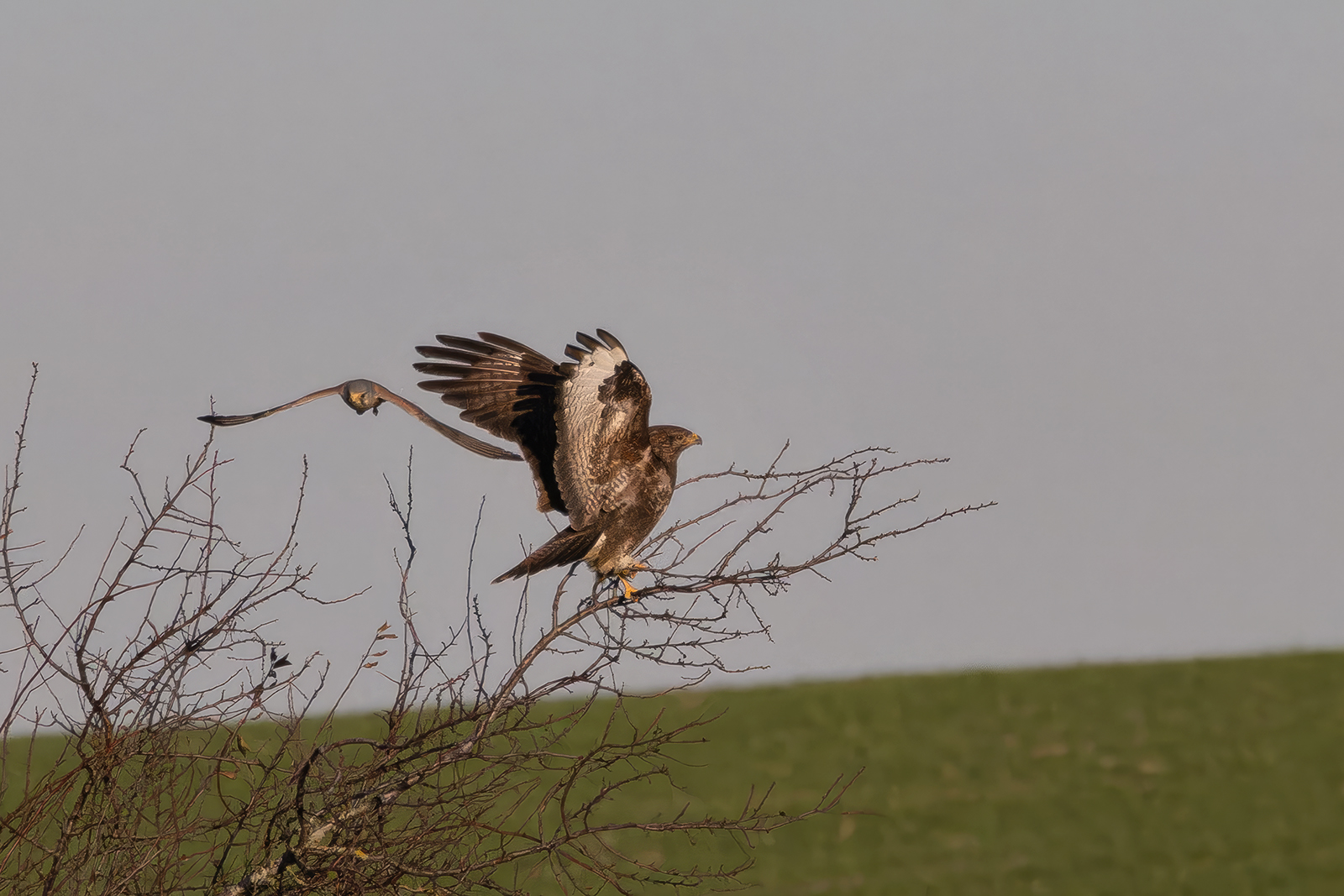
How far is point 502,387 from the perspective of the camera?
693cm

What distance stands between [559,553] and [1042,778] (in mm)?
16593

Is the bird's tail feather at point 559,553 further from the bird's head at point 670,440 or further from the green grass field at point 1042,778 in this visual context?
the green grass field at point 1042,778

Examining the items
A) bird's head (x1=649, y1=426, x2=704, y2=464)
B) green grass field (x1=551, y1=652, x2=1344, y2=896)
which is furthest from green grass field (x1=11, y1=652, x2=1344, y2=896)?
bird's head (x1=649, y1=426, x2=704, y2=464)

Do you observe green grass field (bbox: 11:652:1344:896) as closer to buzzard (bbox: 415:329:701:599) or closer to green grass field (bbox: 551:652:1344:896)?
green grass field (bbox: 551:652:1344:896)

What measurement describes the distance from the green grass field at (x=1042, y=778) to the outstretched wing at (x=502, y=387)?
1075 centimetres

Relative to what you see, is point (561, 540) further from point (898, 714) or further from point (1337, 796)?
point (898, 714)

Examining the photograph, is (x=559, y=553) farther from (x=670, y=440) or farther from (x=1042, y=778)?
(x=1042, y=778)

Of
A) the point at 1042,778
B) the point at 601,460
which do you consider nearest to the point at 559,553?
the point at 601,460

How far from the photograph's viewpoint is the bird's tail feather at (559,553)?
6.11m

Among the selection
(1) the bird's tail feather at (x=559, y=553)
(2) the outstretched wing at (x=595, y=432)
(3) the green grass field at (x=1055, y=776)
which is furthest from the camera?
(3) the green grass field at (x=1055, y=776)

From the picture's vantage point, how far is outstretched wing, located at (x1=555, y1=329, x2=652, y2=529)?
636 cm

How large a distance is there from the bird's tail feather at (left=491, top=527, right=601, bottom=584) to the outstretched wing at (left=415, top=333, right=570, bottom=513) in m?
0.50

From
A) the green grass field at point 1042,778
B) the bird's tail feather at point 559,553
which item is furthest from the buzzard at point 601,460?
the green grass field at point 1042,778

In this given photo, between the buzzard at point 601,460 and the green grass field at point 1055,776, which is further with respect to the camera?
the green grass field at point 1055,776
